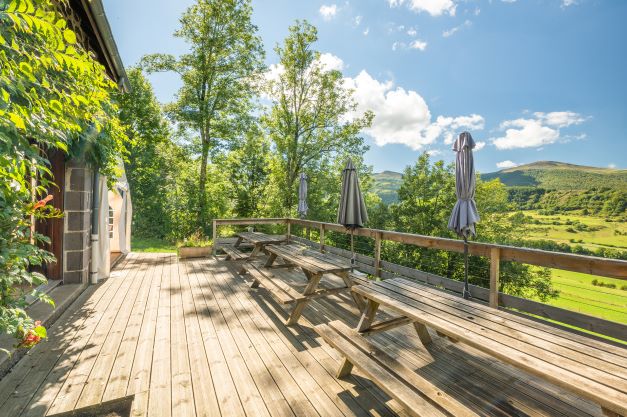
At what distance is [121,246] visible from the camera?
7801 millimetres

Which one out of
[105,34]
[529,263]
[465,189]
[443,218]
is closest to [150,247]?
[105,34]

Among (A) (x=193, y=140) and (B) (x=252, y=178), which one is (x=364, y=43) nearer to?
(A) (x=193, y=140)

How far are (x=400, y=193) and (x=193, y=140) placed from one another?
1582 centimetres

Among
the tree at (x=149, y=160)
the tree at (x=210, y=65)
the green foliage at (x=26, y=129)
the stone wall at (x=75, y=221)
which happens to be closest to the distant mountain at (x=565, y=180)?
the tree at (x=210, y=65)

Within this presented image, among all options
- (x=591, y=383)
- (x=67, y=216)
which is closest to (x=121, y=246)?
(x=67, y=216)

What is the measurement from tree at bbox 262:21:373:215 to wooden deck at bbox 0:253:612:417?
11096 millimetres

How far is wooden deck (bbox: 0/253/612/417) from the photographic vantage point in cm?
198

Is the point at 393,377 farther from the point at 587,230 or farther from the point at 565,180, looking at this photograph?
the point at 565,180

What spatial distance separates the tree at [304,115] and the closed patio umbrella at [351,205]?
991 centimetres

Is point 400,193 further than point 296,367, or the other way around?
point 400,193

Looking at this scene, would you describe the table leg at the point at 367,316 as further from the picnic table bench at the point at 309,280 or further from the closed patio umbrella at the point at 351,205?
the closed patio umbrella at the point at 351,205

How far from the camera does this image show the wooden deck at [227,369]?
1979 mm

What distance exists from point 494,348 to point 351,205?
10.5 ft

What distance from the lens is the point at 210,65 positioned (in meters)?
12.1
